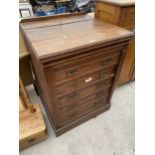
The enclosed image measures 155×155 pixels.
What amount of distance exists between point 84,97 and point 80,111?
21 cm

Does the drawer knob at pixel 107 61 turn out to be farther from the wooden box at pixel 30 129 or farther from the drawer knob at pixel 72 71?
the wooden box at pixel 30 129

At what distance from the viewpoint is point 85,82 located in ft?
3.61

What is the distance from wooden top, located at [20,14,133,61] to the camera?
80 cm

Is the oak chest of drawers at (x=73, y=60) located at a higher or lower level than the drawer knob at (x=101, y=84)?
higher

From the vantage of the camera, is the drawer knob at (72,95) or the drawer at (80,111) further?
the drawer at (80,111)

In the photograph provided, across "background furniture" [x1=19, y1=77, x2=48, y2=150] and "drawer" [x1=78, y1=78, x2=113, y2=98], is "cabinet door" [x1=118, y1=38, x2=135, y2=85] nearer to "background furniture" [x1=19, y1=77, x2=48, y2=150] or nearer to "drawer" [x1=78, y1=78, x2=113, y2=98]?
"drawer" [x1=78, y1=78, x2=113, y2=98]

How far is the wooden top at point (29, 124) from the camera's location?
1.19m

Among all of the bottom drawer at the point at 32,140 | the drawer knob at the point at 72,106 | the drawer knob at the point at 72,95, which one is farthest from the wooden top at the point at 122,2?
the bottom drawer at the point at 32,140

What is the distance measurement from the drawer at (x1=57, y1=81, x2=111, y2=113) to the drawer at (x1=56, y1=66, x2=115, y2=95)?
101 millimetres

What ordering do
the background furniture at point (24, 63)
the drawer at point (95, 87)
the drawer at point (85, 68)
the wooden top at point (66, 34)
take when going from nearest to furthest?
the wooden top at point (66, 34), the drawer at point (85, 68), the drawer at point (95, 87), the background furniture at point (24, 63)

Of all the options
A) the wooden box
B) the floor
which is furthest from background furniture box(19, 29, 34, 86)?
the floor
